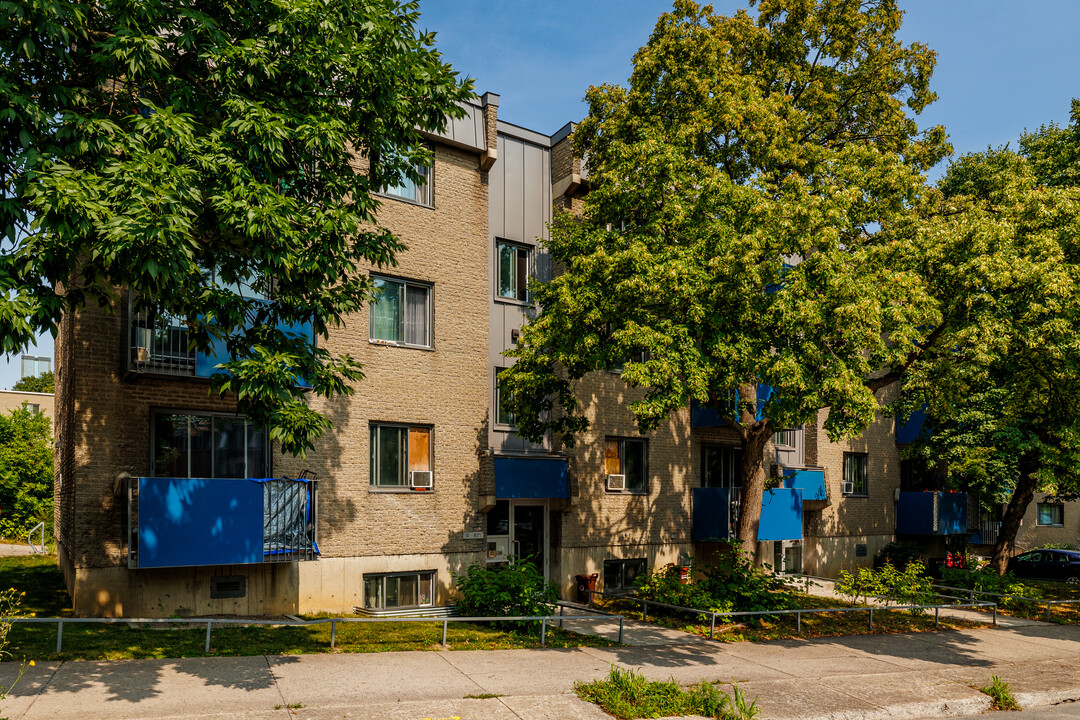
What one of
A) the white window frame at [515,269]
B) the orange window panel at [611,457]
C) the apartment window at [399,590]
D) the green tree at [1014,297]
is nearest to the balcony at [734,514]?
the orange window panel at [611,457]

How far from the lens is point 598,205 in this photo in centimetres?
1827

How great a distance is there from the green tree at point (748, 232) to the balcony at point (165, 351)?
6339 mm

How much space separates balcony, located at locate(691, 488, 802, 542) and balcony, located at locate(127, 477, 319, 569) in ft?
38.4

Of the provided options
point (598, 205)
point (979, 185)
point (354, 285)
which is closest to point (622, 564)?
point (598, 205)

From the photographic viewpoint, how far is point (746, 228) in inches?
631

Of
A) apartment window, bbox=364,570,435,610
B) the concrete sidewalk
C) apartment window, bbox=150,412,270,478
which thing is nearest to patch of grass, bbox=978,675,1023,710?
the concrete sidewalk

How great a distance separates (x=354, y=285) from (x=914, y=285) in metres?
10.1

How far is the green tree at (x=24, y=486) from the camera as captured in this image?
3133 centimetres

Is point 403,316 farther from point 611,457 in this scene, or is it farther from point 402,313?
point 611,457

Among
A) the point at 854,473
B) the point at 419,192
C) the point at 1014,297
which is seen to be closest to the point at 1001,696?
the point at 1014,297

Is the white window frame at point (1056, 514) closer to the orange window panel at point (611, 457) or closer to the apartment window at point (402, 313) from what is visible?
the orange window panel at point (611, 457)

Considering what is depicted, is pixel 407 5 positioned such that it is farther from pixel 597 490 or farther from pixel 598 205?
pixel 597 490

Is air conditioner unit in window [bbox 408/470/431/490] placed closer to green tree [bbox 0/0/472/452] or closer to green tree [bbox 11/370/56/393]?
green tree [bbox 0/0/472/452]

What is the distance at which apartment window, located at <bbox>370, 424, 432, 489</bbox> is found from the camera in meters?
18.7
